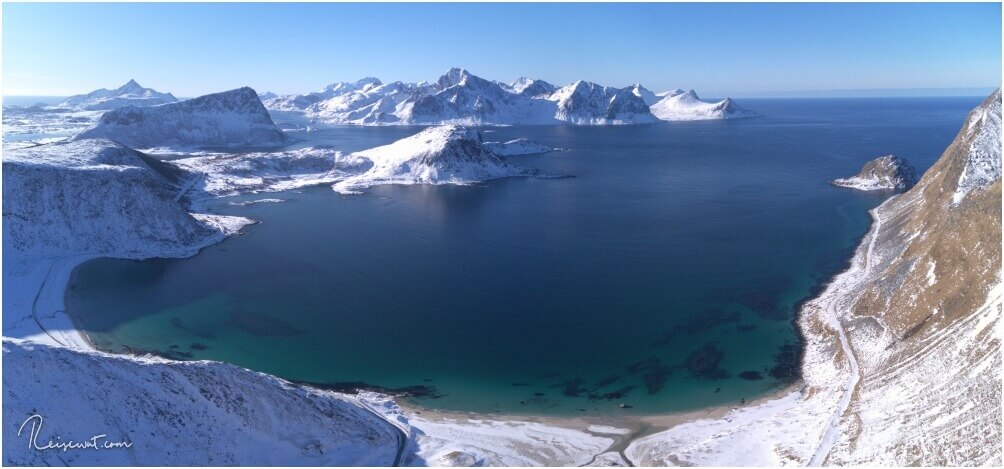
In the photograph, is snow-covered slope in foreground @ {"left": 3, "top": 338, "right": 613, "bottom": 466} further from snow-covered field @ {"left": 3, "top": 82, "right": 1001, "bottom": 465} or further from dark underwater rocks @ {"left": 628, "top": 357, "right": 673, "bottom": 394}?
dark underwater rocks @ {"left": 628, "top": 357, "right": 673, "bottom": 394}

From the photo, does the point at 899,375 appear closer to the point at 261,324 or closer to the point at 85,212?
the point at 261,324

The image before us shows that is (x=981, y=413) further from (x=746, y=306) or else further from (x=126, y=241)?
(x=126, y=241)

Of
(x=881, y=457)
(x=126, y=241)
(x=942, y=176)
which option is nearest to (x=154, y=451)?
(x=881, y=457)

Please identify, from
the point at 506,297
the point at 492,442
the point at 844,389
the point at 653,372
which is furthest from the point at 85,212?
the point at 844,389

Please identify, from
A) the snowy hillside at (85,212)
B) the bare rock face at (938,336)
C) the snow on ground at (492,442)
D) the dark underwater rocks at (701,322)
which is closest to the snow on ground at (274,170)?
the snowy hillside at (85,212)

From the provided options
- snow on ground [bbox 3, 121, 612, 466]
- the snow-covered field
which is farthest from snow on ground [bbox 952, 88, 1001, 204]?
snow on ground [bbox 3, 121, 612, 466]
